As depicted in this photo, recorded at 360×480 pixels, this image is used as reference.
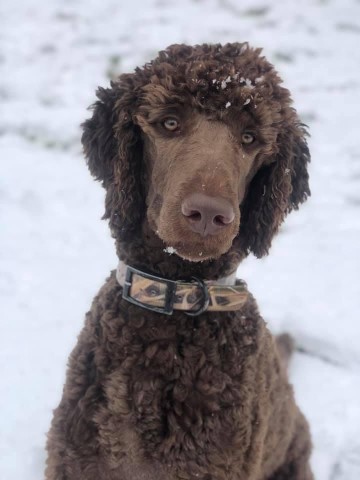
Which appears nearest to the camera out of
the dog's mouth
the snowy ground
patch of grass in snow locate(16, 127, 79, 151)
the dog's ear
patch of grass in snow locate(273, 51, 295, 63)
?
the dog's mouth

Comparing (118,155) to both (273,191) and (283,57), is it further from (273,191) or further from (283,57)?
(283,57)

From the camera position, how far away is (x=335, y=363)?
398cm

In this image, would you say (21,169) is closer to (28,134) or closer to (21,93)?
(28,134)

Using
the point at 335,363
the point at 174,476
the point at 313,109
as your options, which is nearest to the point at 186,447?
the point at 174,476

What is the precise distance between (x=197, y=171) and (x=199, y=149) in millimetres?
134

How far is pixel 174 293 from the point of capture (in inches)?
89.7

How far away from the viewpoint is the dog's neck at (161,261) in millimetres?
2332

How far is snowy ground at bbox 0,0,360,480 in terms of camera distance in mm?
3611

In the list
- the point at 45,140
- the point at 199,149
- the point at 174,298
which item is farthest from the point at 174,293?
the point at 45,140

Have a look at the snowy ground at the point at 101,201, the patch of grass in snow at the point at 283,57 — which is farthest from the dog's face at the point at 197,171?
the patch of grass in snow at the point at 283,57

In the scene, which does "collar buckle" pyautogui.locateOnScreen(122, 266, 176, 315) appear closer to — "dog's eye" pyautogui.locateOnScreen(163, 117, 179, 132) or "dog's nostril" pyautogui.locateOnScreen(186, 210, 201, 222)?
A: "dog's nostril" pyautogui.locateOnScreen(186, 210, 201, 222)

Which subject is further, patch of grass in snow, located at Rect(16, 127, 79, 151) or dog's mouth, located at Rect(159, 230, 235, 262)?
patch of grass in snow, located at Rect(16, 127, 79, 151)

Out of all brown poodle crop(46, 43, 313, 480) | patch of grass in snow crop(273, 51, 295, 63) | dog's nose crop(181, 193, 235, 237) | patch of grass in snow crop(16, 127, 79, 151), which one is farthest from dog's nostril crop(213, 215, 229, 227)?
patch of grass in snow crop(273, 51, 295, 63)

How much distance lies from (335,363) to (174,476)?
79.4 inches
